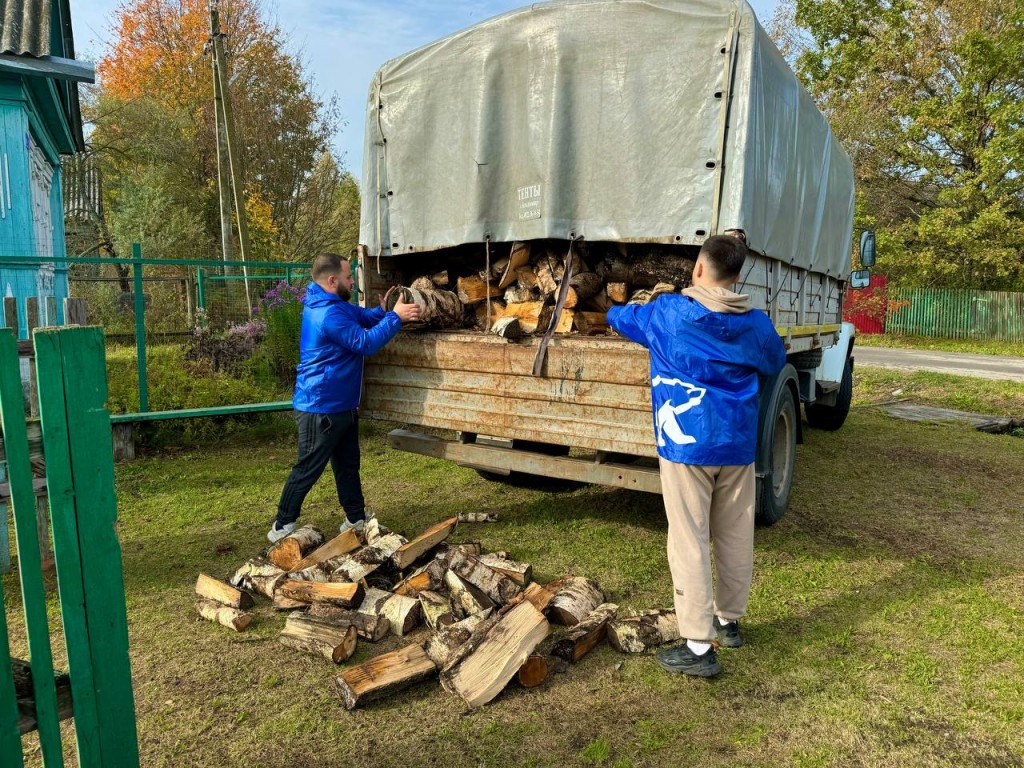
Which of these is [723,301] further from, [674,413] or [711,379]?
[674,413]

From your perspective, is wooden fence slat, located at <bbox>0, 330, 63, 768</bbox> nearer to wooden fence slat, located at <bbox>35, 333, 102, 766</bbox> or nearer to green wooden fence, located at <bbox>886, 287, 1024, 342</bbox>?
wooden fence slat, located at <bbox>35, 333, 102, 766</bbox>

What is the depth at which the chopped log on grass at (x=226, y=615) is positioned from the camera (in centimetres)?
329

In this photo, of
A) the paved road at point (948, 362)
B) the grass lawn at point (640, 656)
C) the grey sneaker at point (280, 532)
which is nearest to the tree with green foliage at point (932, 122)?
the paved road at point (948, 362)

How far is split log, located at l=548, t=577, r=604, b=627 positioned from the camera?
3.32 meters

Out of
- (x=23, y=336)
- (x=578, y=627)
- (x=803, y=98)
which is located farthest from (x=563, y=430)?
(x=23, y=336)

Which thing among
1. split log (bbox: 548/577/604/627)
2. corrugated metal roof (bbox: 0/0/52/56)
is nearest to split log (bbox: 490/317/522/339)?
split log (bbox: 548/577/604/627)

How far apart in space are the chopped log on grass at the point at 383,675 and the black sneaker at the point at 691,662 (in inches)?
39.5

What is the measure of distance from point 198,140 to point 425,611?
22221mm

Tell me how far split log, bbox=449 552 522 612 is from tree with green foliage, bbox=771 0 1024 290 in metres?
22.7

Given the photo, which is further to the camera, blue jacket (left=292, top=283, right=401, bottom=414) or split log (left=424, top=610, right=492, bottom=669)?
blue jacket (left=292, top=283, right=401, bottom=414)

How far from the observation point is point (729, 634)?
3.15 metres

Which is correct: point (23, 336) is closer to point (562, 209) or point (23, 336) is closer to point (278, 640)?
point (278, 640)

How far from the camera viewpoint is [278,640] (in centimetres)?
320

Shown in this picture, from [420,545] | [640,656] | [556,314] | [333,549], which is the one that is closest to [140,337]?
[333,549]
